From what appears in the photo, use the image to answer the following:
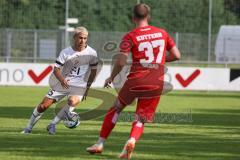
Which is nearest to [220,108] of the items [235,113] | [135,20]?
[235,113]

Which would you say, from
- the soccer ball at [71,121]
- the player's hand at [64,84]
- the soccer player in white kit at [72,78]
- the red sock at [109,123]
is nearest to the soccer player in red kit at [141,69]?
the red sock at [109,123]

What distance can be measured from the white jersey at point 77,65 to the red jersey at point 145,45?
4.02 m

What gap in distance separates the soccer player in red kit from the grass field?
0.56 m

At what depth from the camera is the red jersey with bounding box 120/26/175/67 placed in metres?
10.9

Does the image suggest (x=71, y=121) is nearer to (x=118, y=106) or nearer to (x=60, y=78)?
(x=60, y=78)

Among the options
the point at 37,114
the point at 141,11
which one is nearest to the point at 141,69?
the point at 141,11

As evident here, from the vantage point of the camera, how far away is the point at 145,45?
11.0 m

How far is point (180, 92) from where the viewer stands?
3428 centimetres

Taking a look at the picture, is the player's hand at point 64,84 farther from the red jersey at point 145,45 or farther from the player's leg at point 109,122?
the red jersey at point 145,45

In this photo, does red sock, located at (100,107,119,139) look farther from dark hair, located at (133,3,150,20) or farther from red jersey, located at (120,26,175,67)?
dark hair, located at (133,3,150,20)

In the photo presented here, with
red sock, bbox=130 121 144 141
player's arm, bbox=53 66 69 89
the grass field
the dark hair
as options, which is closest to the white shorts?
player's arm, bbox=53 66 69 89

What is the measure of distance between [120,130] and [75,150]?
3973mm

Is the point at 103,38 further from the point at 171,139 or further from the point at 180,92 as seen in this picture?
the point at 171,139

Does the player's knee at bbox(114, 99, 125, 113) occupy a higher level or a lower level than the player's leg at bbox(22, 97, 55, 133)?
higher
